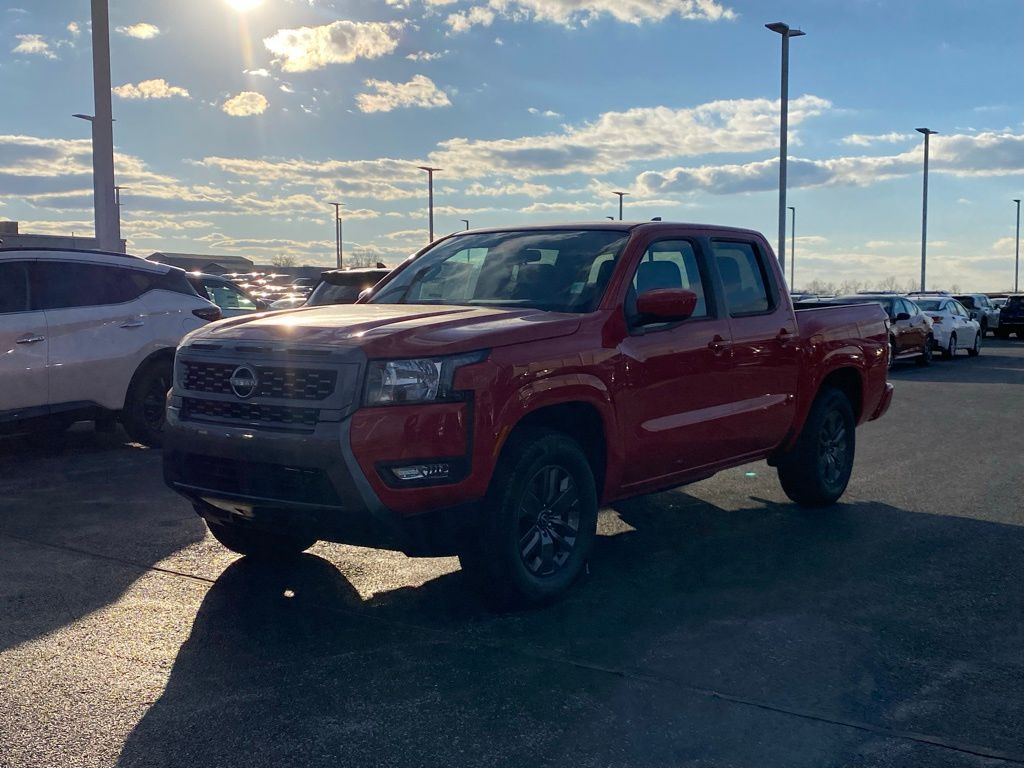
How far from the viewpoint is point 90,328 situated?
952 cm

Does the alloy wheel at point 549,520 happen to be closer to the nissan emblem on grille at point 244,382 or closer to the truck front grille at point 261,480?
the truck front grille at point 261,480

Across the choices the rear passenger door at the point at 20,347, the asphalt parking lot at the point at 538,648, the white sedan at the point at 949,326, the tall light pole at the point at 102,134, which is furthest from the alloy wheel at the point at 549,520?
the white sedan at the point at 949,326

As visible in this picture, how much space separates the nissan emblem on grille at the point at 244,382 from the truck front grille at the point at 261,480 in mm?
312

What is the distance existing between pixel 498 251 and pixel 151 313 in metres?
4.97

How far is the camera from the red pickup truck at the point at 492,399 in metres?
4.64

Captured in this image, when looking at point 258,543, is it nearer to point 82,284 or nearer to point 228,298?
point 82,284

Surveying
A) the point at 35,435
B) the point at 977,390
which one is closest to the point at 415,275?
the point at 35,435

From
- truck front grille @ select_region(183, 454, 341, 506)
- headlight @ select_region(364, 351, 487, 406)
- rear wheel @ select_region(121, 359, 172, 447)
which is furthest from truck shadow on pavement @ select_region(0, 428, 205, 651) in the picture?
headlight @ select_region(364, 351, 487, 406)

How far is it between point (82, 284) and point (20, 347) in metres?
0.93

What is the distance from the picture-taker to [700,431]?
6227 mm

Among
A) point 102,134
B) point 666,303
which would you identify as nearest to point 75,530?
point 666,303

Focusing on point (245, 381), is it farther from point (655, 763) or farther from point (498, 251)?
point (655, 763)

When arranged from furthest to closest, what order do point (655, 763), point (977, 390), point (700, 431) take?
point (977, 390)
point (700, 431)
point (655, 763)

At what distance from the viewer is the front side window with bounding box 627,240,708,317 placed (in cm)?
598
